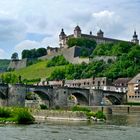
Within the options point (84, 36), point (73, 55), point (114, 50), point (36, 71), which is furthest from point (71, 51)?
point (84, 36)

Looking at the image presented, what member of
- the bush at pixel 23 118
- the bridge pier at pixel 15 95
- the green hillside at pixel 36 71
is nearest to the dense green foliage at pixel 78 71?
the green hillside at pixel 36 71

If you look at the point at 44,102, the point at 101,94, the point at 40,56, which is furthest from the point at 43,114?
the point at 40,56

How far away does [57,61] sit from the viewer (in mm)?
156375

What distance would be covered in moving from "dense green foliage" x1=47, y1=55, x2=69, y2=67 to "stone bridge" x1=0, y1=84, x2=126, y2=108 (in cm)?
4878

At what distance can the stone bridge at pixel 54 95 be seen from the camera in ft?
260

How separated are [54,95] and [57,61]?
7040 cm

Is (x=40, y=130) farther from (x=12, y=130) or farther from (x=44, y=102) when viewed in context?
(x=44, y=102)

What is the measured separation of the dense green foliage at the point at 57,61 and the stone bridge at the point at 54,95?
48.8 m

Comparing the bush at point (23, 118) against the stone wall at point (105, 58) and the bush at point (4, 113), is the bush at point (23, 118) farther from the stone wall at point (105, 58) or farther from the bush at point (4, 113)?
the stone wall at point (105, 58)

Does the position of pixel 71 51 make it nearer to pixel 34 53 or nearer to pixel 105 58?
pixel 105 58

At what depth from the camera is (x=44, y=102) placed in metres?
Answer: 87.3

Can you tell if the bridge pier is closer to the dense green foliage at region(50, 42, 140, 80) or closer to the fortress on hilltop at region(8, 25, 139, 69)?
the dense green foliage at region(50, 42, 140, 80)

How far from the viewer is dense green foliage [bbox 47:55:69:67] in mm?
153500

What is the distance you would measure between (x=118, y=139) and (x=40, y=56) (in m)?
146
